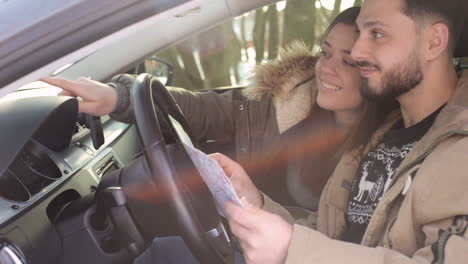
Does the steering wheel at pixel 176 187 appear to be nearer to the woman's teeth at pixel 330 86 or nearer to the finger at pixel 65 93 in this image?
the finger at pixel 65 93

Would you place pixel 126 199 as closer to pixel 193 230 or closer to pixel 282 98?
pixel 193 230

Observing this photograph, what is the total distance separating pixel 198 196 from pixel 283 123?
730mm

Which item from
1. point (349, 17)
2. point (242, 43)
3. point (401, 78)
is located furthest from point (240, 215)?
point (242, 43)

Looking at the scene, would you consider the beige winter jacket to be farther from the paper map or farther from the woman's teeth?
the woman's teeth

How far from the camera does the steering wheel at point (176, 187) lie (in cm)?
116

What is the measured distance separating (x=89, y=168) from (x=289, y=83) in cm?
79

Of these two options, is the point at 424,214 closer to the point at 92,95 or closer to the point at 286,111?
Answer: the point at 286,111

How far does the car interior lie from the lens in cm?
87

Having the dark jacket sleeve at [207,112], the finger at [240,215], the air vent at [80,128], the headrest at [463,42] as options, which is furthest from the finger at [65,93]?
the headrest at [463,42]

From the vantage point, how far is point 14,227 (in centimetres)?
130

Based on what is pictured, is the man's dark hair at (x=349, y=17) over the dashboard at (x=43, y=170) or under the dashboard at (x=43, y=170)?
over

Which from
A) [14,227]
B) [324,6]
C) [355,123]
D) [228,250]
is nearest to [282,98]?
[355,123]

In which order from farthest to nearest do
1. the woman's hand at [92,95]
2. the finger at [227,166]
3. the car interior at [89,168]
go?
the woman's hand at [92,95], the finger at [227,166], the car interior at [89,168]

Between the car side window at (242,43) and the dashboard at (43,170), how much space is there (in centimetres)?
173
